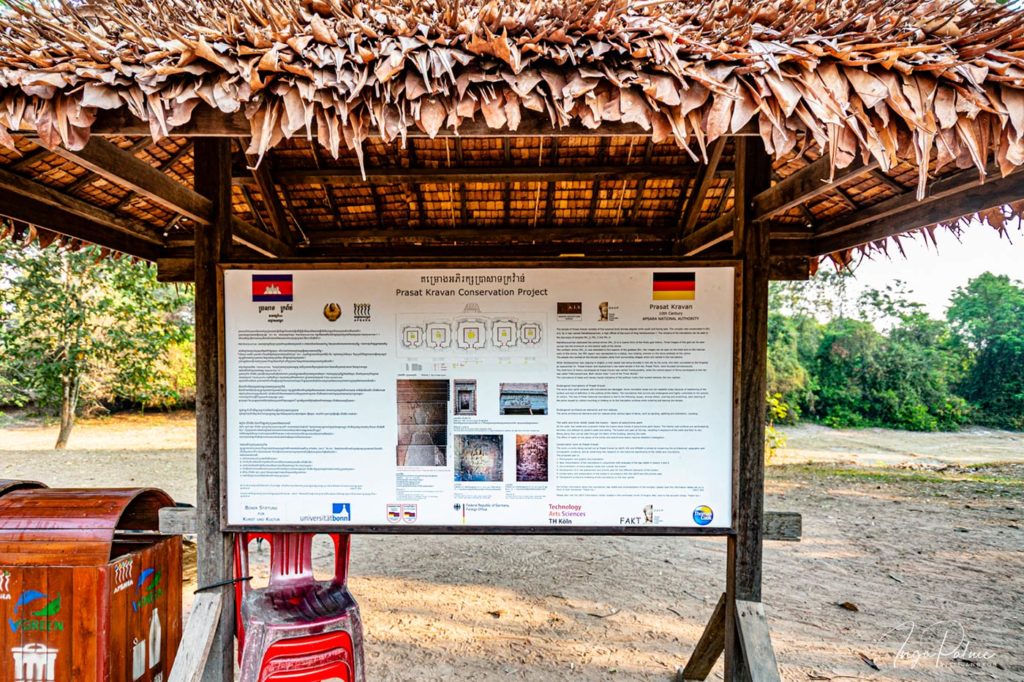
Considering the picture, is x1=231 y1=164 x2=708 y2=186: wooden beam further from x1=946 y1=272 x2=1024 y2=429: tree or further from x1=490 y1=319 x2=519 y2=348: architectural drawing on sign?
x1=946 y1=272 x2=1024 y2=429: tree

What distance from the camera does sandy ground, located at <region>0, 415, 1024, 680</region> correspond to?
3.16 meters

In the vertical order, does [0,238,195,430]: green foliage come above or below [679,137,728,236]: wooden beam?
below

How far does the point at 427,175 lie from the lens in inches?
132

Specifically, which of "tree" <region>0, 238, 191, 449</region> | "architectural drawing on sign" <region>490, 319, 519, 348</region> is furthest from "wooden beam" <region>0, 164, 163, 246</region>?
"tree" <region>0, 238, 191, 449</region>

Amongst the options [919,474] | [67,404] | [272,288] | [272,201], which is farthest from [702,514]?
[67,404]

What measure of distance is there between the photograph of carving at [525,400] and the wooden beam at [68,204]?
2.54 metres

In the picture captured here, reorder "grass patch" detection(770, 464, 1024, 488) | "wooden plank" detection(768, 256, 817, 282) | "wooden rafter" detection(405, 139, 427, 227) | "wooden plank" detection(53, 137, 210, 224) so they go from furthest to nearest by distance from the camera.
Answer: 1. "grass patch" detection(770, 464, 1024, 488)
2. "wooden rafter" detection(405, 139, 427, 227)
3. "wooden plank" detection(768, 256, 817, 282)
4. "wooden plank" detection(53, 137, 210, 224)

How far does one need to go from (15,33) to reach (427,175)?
2019mm

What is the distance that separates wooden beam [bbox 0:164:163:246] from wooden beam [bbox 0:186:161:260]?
15 mm

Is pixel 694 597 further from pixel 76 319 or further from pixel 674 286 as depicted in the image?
pixel 76 319

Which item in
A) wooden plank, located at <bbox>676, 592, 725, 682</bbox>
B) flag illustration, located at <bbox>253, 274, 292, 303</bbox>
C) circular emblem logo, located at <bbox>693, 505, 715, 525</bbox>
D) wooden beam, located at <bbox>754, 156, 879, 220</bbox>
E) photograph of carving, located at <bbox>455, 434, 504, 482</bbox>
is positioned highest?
wooden beam, located at <bbox>754, 156, 879, 220</bbox>

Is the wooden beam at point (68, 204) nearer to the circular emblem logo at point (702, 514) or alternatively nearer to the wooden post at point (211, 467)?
the wooden post at point (211, 467)

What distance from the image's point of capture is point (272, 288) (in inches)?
87.4

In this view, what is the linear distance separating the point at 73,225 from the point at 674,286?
3.46 m
